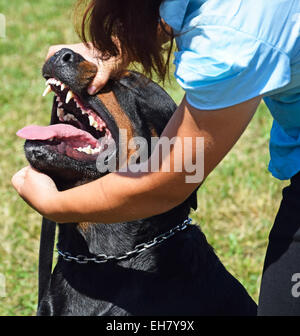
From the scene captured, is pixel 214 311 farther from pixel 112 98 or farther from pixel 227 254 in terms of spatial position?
pixel 227 254

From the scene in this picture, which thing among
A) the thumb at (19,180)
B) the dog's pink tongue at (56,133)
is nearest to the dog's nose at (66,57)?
the dog's pink tongue at (56,133)

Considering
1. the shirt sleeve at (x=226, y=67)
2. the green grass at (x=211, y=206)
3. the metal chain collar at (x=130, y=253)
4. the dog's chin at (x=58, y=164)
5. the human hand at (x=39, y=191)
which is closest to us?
the shirt sleeve at (x=226, y=67)

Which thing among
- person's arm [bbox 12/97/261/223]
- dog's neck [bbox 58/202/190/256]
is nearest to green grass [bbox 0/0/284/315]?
dog's neck [bbox 58/202/190/256]

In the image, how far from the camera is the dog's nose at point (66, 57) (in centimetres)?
233

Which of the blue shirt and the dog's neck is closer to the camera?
the blue shirt

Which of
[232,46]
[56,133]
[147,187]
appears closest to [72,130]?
[56,133]

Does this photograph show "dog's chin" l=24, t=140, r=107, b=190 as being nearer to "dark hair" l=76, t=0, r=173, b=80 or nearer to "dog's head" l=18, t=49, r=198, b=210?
"dog's head" l=18, t=49, r=198, b=210

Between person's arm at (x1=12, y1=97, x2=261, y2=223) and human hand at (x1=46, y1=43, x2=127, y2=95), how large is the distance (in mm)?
372

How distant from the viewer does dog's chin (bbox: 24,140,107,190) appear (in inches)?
90.7

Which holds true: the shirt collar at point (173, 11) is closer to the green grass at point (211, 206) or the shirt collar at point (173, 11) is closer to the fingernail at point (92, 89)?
the fingernail at point (92, 89)

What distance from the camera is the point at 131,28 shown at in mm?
1712

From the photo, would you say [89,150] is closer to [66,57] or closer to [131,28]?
[66,57]

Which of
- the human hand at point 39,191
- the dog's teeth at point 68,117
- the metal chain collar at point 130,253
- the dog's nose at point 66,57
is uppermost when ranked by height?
the dog's nose at point 66,57

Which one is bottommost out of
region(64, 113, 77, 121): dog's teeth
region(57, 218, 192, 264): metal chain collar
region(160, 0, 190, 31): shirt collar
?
region(57, 218, 192, 264): metal chain collar
